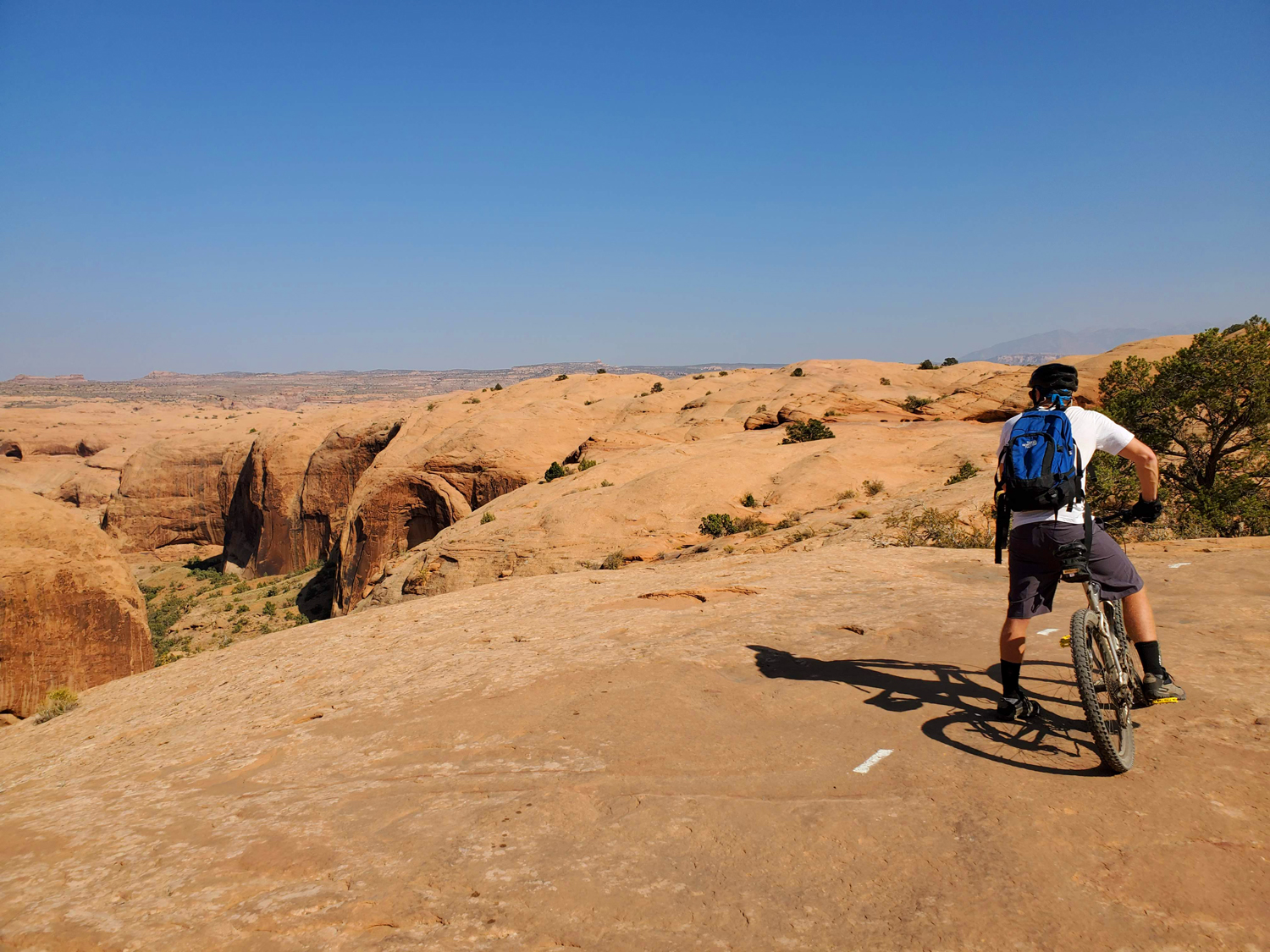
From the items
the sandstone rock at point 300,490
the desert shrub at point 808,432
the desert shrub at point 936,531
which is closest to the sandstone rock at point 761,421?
the desert shrub at point 808,432

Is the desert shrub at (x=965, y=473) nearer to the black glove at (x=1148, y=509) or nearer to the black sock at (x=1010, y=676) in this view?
the black glove at (x=1148, y=509)

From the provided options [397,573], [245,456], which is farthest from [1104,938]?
[245,456]

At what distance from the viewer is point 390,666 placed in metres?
7.36

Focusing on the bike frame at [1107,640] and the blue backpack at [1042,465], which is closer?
the bike frame at [1107,640]

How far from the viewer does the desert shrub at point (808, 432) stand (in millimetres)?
24344

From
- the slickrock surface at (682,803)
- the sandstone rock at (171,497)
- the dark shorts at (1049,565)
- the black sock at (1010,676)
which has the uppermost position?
the dark shorts at (1049,565)

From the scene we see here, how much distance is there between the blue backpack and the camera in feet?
13.7

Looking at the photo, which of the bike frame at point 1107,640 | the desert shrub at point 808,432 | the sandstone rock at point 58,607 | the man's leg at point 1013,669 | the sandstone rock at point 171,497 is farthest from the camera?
the sandstone rock at point 171,497

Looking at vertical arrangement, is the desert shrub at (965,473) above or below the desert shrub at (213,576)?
above

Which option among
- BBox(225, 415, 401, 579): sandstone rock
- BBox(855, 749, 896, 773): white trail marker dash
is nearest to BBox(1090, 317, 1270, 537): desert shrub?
BBox(855, 749, 896, 773): white trail marker dash

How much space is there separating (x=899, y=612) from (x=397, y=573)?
13968 mm

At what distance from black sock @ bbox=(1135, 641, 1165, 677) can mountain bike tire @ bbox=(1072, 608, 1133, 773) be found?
0.37m

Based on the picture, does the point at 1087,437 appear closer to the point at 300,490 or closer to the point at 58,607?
the point at 58,607

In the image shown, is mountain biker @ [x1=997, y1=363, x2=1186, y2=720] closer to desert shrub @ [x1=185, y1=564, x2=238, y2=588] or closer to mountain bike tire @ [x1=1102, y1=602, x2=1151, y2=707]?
mountain bike tire @ [x1=1102, y1=602, x2=1151, y2=707]
